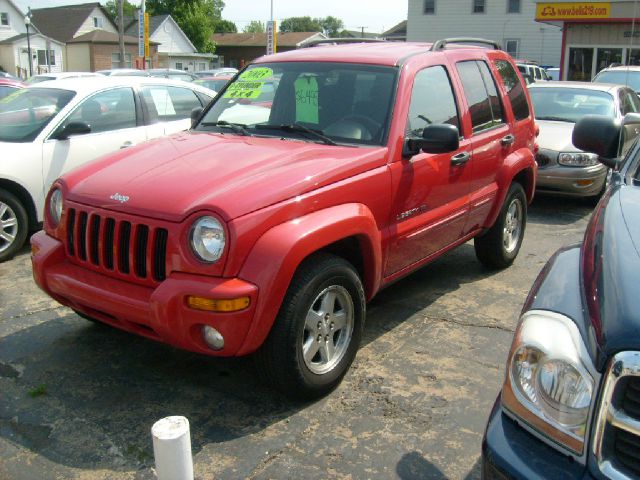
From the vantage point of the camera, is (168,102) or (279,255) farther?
(168,102)

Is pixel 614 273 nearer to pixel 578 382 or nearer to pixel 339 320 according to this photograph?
pixel 578 382

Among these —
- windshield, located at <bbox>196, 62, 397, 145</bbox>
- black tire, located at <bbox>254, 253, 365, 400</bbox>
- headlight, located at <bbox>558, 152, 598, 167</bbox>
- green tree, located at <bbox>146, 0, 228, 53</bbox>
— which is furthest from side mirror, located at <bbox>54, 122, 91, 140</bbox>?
green tree, located at <bbox>146, 0, 228, 53</bbox>

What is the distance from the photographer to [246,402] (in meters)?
3.62

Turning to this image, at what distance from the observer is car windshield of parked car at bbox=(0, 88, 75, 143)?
20.8ft

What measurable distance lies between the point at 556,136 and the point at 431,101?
4.74 m

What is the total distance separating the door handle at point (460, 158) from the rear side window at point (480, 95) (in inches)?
11.1

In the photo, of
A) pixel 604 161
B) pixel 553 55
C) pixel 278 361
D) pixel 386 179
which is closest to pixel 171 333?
pixel 278 361

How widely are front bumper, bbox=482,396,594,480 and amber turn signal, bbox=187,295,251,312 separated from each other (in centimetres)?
129

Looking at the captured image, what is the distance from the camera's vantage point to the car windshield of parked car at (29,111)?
6.34 meters

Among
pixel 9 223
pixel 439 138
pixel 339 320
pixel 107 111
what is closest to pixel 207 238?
pixel 339 320

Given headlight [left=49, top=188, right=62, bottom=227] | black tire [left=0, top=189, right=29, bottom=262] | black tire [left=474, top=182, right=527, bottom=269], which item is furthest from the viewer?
black tire [left=0, top=189, right=29, bottom=262]

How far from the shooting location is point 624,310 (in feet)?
6.61

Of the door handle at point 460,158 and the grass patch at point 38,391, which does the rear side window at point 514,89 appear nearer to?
the door handle at point 460,158

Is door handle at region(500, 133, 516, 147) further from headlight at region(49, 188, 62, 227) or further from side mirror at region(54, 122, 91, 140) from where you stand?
side mirror at region(54, 122, 91, 140)
